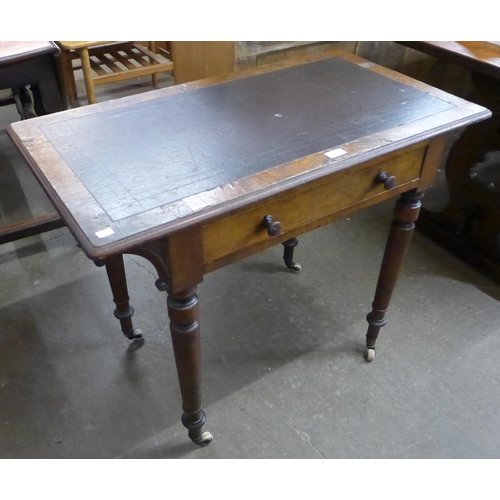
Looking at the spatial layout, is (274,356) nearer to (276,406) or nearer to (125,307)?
(276,406)

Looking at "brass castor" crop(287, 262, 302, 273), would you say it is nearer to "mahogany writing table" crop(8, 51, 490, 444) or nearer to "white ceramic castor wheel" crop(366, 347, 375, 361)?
"white ceramic castor wheel" crop(366, 347, 375, 361)

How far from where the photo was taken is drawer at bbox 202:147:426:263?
93 centimetres

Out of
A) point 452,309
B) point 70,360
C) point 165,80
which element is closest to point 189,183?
point 70,360

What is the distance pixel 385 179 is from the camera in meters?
1.09

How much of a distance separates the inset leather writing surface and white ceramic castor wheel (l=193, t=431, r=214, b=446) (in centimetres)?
73

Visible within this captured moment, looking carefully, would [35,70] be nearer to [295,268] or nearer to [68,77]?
[295,268]

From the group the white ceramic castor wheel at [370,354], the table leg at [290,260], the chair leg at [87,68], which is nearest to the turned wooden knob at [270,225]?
the white ceramic castor wheel at [370,354]

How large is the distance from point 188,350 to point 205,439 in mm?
385

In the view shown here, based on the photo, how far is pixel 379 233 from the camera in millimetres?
2123

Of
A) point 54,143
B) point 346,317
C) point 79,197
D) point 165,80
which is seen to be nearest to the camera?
point 79,197

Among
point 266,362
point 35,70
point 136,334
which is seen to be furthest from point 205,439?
point 35,70

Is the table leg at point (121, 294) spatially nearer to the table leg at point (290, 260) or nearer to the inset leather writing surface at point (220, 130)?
the inset leather writing surface at point (220, 130)

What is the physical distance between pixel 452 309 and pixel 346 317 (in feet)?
1.28

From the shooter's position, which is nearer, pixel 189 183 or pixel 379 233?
pixel 189 183
